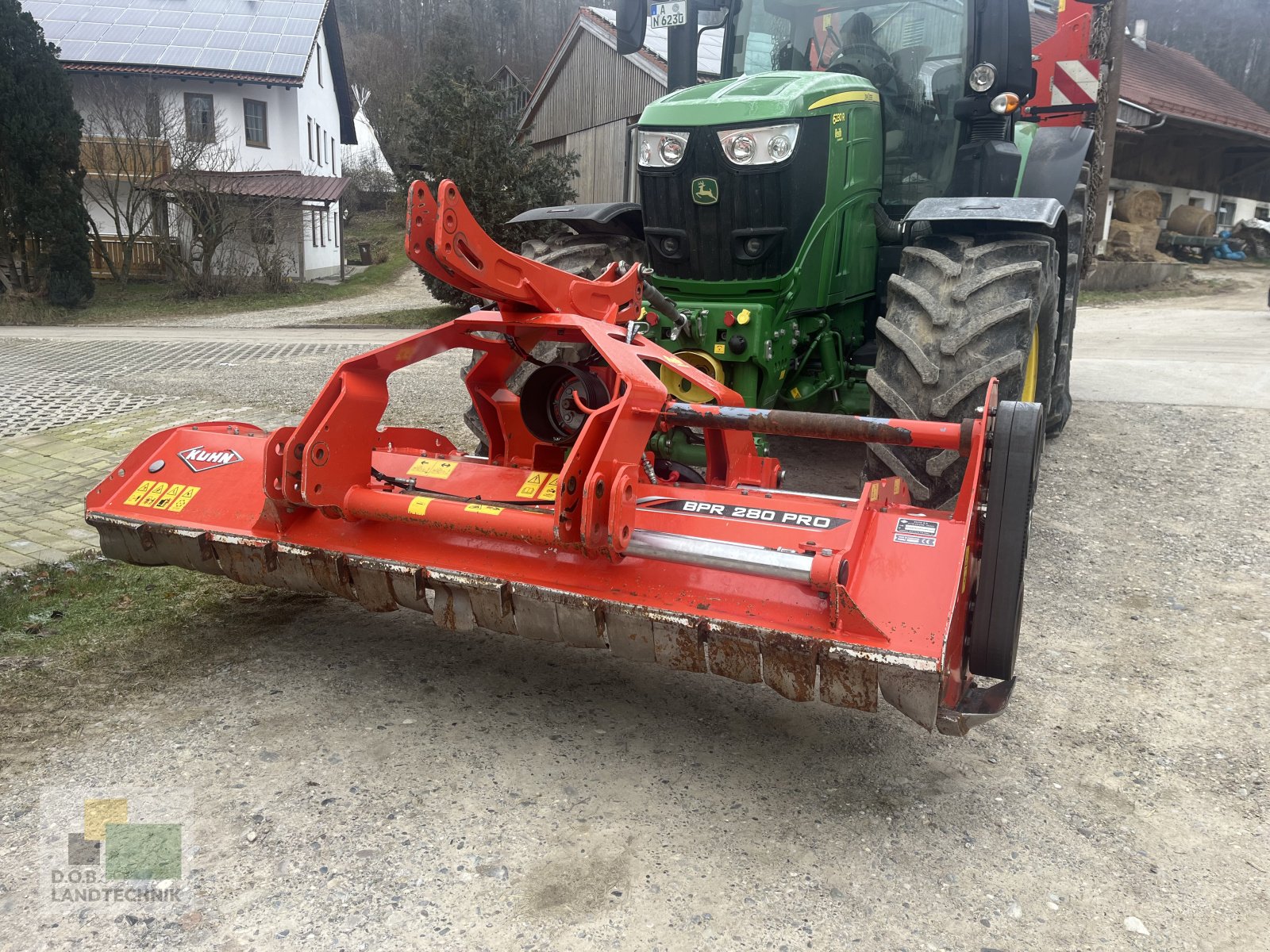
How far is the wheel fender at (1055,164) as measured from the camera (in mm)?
5539

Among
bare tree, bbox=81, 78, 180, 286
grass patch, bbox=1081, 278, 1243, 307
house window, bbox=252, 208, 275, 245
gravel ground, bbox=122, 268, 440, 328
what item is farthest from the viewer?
house window, bbox=252, 208, 275, 245

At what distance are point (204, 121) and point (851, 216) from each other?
22628mm

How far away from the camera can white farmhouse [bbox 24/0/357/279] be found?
1942 cm

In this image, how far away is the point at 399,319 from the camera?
16.4 meters

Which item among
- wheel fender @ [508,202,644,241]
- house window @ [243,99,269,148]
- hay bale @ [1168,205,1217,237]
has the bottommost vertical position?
wheel fender @ [508,202,644,241]

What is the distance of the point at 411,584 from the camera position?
305 centimetres

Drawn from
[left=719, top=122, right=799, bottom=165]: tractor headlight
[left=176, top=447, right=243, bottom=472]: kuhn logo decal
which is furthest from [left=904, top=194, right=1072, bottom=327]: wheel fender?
[left=176, top=447, right=243, bottom=472]: kuhn logo decal

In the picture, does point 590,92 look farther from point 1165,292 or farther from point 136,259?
point 1165,292

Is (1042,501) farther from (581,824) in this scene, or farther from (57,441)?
(57,441)

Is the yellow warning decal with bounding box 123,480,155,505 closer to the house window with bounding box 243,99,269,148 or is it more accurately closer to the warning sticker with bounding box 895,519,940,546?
the warning sticker with bounding box 895,519,940,546

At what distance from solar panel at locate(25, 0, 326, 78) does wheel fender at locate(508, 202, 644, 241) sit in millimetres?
21011

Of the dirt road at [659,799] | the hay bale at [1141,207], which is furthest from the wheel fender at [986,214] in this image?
the hay bale at [1141,207]

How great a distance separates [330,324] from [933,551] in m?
14.4

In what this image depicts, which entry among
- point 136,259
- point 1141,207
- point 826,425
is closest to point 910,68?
point 826,425
